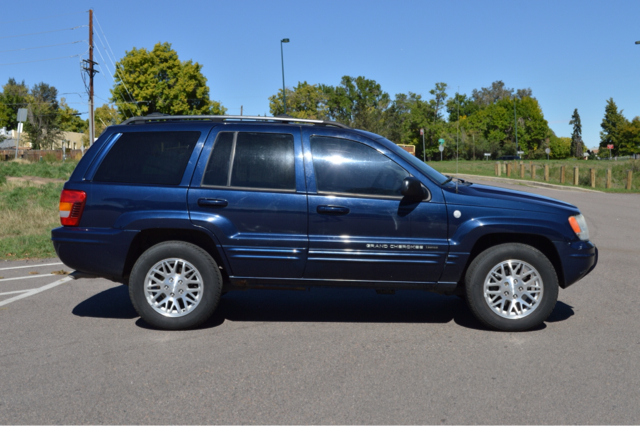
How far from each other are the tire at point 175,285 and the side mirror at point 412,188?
182cm

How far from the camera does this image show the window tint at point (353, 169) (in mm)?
5309

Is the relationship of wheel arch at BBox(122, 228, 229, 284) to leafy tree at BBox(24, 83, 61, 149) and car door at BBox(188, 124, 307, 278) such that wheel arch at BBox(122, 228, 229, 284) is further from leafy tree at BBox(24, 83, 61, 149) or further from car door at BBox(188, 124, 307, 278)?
leafy tree at BBox(24, 83, 61, 149)

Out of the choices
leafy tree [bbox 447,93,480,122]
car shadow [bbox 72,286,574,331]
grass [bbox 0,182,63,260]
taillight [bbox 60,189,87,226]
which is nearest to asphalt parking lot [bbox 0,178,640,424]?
car shadow [bbox 72,286,574,331]

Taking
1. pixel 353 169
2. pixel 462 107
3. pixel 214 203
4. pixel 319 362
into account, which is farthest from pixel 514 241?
pixel 462 107

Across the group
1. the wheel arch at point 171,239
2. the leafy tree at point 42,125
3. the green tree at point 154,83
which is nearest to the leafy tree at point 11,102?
the leafy tree at point 42,125

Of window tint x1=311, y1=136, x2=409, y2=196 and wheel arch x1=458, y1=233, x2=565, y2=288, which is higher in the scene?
window tint x1=311, y1=136, x2=409, y2=196

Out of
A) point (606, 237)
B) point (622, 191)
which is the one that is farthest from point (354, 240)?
point (622, 191)

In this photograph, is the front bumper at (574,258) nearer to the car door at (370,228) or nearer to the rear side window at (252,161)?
the car door at (370,228)

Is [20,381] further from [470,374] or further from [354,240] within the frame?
[470,374]

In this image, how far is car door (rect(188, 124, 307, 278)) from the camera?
5.29 m

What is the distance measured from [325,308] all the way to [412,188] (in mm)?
1761

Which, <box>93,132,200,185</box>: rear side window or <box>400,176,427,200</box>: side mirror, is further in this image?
<box>93,132,200,185</box>: rear side window

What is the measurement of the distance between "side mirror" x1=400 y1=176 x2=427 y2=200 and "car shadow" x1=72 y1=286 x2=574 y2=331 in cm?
129

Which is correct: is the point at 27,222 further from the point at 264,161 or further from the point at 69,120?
the point at 69,120
